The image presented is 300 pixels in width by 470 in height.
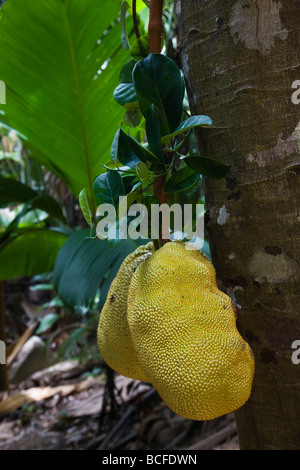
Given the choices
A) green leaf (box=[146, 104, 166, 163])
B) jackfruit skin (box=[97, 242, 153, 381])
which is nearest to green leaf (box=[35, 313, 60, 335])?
jackfruit skin (box=[97, 242, 153, 381])

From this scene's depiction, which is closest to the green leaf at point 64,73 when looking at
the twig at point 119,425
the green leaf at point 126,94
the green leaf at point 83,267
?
the green leaf at point 83,267

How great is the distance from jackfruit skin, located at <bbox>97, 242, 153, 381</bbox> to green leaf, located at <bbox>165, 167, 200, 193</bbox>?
0.10 m

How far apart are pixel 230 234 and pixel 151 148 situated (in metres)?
0.16

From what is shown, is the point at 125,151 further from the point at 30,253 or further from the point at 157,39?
the point at 30,253

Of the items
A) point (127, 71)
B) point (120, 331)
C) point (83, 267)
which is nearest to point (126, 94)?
point (127, 71)

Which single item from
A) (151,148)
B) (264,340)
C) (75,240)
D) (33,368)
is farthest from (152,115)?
(33,368)

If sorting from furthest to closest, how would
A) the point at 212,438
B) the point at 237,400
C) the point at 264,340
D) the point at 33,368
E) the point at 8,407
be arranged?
the point at 33,368 → the point at 8,407 → the point at 212,438 → the point at 264,340 → the point at 237,400

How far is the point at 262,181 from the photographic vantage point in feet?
1.74

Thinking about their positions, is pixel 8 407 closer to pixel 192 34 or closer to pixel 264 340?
pixel 264 340

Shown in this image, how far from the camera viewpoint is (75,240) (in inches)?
51.7

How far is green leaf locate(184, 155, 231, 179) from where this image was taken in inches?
19.4

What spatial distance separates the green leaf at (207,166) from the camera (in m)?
0.49

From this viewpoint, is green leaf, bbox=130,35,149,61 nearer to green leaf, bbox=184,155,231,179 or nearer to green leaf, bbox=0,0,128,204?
green leaf, bbox=184,155,231,179

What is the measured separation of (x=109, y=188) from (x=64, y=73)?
780mm
